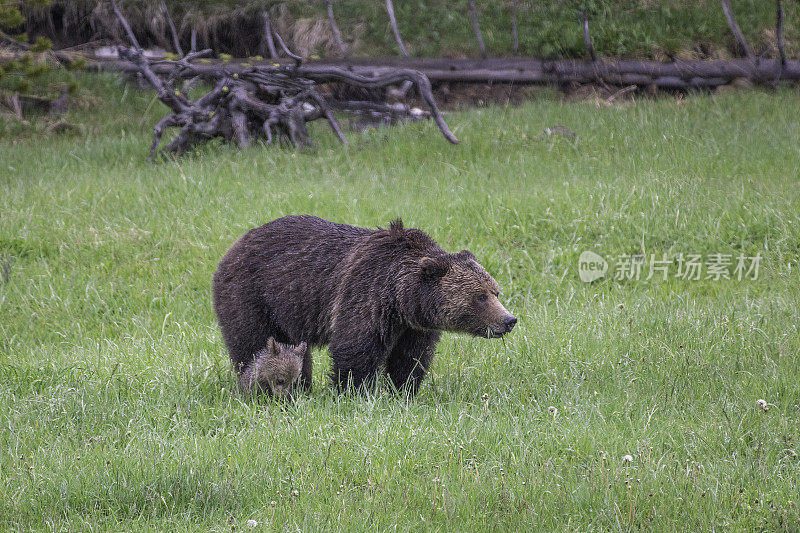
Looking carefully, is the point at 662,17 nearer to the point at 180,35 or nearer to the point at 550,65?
the point at 550,65

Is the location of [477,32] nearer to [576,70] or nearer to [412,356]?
[576,70]

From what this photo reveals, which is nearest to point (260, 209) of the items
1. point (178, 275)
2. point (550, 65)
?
point (178, 275)

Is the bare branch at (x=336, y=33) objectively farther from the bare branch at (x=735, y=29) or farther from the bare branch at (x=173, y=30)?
the bare branch at (x=735, y=29)

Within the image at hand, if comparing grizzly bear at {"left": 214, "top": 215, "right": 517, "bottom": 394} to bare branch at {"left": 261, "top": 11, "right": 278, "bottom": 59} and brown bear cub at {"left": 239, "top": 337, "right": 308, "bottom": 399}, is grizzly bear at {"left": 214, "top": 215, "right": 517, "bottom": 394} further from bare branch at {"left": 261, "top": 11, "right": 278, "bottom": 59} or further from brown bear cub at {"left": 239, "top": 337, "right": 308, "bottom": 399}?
bare branch at {"left": 261, "top": 11, "right": 278, "bottom": 59}

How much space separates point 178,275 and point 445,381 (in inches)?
168

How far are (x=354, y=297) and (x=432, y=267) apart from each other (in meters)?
0.54

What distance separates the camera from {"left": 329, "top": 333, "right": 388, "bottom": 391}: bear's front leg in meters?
5.28

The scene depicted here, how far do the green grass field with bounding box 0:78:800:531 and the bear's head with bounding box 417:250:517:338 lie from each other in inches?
19.8

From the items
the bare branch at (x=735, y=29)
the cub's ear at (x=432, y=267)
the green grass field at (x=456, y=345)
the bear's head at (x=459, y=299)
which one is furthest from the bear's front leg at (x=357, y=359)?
the bare branch at (x=735, y=29)

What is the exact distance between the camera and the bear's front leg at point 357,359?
5.28 metres

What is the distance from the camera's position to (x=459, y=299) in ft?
17.1

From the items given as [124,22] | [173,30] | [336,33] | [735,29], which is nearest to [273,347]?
[336,33]

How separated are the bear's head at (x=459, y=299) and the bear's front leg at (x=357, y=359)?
395 mm

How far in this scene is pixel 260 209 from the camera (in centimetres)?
1009
